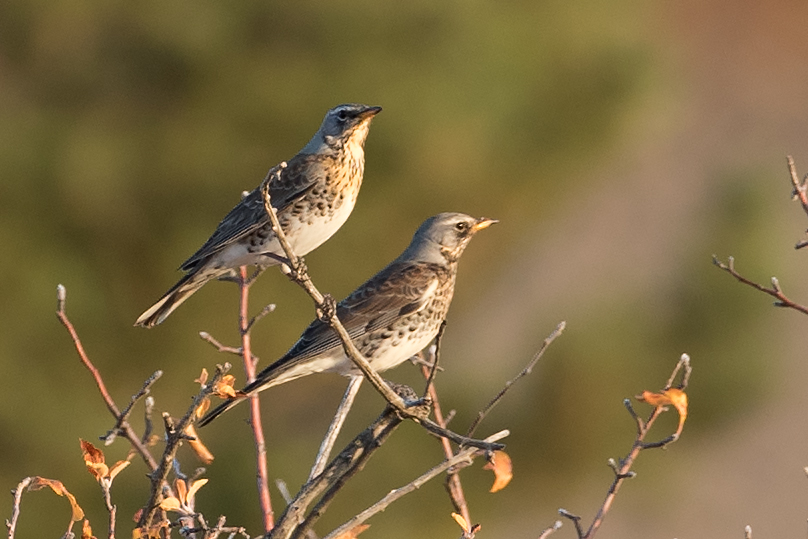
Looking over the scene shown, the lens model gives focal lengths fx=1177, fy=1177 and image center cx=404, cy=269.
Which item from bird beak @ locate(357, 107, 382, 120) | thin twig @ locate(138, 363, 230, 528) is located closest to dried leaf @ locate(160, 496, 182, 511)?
thin twig @ locate(138, 363, 230, 528)

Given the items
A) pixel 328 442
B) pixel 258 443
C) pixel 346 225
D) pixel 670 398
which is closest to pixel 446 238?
pixel 258 443

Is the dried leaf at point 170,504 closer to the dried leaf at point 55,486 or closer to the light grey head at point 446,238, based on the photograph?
the dried leaf at point 55,486

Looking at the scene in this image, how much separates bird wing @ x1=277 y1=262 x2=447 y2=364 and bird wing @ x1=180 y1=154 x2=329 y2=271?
1.34ft

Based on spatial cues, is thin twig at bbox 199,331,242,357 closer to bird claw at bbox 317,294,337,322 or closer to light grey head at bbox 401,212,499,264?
light grey head at bbox 401,212,499,264

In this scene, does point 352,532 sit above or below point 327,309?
below

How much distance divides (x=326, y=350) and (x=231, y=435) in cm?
364

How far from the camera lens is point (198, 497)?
19.6 ft

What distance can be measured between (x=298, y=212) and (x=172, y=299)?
455mm

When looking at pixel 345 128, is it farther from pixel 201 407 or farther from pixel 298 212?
pixel 201 407

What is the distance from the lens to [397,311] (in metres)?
3.11

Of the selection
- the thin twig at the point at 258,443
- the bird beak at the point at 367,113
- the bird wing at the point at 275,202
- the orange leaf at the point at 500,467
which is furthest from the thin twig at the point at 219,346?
the bird beak at the point at 367,113

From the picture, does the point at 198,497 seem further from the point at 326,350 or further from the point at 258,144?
the point at 326,350

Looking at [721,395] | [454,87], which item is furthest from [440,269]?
[721,395]

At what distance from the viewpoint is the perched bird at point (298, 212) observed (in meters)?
3.47
